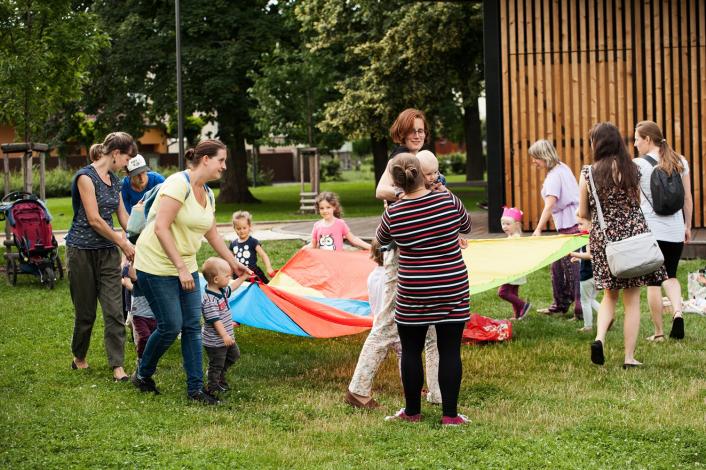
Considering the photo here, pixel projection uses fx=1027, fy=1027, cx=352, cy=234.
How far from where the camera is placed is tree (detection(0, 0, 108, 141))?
→ 16469mm

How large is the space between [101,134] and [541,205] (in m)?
18.4

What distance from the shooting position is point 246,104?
30.6 meters

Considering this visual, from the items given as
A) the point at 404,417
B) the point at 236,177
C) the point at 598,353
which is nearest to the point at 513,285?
the point at 598,353

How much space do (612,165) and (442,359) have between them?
2.32 m

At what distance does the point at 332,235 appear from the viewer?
9828 millimetres

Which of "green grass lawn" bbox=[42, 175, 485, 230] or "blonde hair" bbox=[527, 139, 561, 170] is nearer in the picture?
"blonde hair" bbox=[527, 139, 561, 170]

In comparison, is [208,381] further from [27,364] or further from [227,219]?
[227,219]

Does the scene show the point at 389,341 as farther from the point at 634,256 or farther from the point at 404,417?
the point at 634,256

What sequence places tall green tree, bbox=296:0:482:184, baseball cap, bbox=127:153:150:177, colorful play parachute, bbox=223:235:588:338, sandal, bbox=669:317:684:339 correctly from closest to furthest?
baseball cap, bbox=127:153:150:177 → colorful play parachute, bbox=223:235:588:338 → sandal, bbox=669:317:684:339 → tall green tree, bbox=296:0:482:184

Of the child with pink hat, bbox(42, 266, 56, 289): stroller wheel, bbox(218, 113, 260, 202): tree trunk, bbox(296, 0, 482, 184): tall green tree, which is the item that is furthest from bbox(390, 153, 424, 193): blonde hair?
bbox(218, 113, 260, 202): tree trunk

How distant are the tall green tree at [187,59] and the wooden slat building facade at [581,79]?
13527 mm

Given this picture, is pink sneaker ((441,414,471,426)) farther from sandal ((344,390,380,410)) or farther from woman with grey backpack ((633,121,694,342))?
woman with grey backpack ((633,121,694,342))

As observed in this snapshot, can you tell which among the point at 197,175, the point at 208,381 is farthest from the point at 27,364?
the point at 197,175

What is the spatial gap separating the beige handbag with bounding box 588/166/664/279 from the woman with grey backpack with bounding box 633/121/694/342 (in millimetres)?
603
